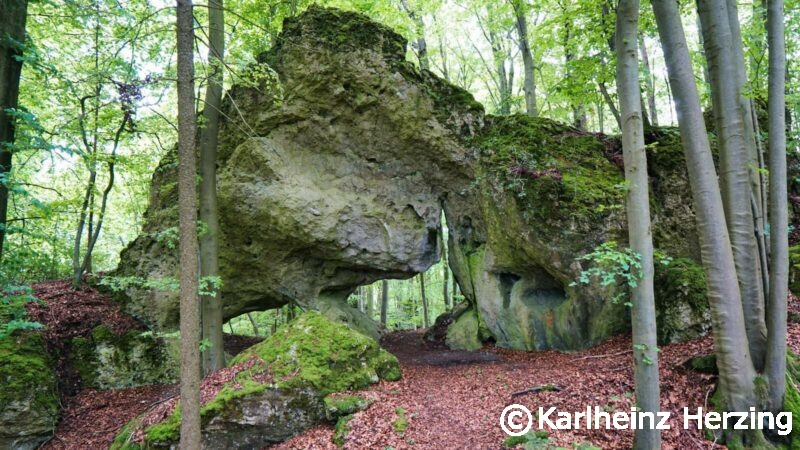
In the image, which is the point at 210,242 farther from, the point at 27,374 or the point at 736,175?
the point at 736,175

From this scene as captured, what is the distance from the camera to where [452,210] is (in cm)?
1241

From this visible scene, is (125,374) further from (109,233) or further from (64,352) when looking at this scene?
(109,233)

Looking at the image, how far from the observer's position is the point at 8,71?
20.1 feet

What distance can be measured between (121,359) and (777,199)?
12.9 meters

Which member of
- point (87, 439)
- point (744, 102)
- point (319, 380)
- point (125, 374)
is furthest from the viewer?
point (125, 374)

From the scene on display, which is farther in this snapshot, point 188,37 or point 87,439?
point 87,439

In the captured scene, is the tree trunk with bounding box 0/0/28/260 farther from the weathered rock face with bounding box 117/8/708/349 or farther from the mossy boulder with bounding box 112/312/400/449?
the mossy boulder with bounding box 112/312/400/449

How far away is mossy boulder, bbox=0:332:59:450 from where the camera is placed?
295 inches

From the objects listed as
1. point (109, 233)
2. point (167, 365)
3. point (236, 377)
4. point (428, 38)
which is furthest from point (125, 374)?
point (428, 38)

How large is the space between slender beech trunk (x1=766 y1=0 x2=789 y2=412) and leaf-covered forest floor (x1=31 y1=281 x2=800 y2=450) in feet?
3.09

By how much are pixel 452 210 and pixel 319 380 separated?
287 inches

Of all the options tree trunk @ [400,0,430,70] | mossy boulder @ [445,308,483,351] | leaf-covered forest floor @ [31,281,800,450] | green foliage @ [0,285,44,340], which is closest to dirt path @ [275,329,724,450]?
leaf-covered forest floor @ [31,281,800,450]

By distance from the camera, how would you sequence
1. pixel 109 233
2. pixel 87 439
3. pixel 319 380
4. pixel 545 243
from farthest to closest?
pixel 109 233
pixel 545 243
pixel 87 439
pixel 319 380

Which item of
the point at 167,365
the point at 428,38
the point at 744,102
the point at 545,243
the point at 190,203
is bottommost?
the point at 167,365
